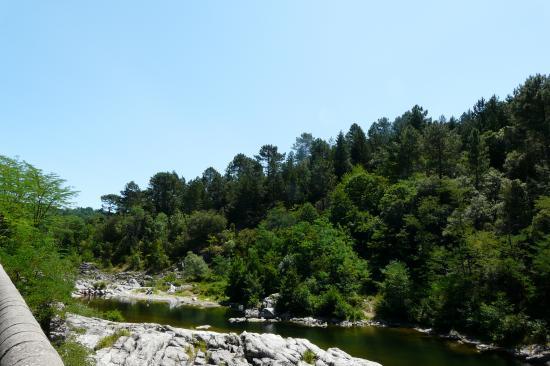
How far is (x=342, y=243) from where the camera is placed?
64.0m

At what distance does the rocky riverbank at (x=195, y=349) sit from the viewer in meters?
25.3

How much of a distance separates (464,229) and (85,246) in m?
93.1

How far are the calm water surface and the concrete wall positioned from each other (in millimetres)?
31810

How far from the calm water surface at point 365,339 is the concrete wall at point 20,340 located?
31.8m

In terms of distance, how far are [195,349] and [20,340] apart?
2652 cm

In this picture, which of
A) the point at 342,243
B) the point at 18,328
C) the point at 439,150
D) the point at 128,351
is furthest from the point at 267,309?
the point at 18,328

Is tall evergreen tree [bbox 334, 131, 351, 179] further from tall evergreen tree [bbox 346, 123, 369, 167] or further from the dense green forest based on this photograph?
tall evergreen tree [bbox 346, 123, 369, 167]

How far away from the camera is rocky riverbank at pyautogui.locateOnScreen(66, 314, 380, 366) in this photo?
25.3 meters

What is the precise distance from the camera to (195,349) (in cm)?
2722

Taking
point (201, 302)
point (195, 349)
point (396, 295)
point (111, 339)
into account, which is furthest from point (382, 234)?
point (111, 339)

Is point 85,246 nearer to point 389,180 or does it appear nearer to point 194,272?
point 194,272

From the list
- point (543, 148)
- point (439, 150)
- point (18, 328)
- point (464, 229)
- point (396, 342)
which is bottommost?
point (396, 342)

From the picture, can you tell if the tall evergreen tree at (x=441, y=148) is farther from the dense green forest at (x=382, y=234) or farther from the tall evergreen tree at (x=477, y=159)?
the tall evergreen tree at (x=477, y=159)

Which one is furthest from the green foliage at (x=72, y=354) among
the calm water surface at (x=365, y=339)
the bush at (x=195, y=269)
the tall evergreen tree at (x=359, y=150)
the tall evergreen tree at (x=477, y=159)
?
the tall evergreen tree at (x=359, y=150)
